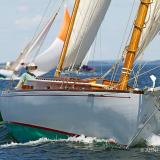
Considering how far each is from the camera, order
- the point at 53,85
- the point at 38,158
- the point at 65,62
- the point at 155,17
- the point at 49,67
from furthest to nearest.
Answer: the point at 49,67
the point at 65,62
the point at 53,85
the point at 155,17
the point at 38,158

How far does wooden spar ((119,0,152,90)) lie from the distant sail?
9.99 meters

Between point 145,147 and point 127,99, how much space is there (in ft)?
9.12

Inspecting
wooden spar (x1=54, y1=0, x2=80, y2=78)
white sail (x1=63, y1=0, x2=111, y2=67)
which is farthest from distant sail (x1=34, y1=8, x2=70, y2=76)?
white sail (x1=63, y1=0, x2=111, y2=67)

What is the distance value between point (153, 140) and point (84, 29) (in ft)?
27.0

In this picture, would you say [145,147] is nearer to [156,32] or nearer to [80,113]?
[80,113]

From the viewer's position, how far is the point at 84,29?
112 ft

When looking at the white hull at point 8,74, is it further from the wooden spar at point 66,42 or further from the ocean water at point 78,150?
the ocean water at point 78,150

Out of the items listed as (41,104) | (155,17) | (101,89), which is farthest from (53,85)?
(155,17)

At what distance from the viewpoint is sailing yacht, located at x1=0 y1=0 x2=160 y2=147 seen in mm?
27375

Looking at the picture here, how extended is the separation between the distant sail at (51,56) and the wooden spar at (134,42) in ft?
32.8

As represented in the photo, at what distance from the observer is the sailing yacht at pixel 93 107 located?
1078 inches

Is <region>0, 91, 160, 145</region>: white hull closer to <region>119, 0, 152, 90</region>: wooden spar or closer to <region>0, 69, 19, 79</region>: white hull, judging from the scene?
<region>119, 0, 152, 90</region>: wooden spar

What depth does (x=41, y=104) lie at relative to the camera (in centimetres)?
2939

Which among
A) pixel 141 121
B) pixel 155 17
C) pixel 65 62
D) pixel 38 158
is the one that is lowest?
pixel 38 158
